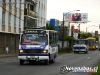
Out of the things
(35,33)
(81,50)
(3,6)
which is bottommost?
(81,50)

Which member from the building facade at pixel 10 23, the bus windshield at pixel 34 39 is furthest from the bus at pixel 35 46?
the building facade at pixel 10 23

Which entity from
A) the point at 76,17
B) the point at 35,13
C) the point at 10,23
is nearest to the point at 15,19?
the point at 10,23

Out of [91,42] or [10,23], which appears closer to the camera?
[10,23]

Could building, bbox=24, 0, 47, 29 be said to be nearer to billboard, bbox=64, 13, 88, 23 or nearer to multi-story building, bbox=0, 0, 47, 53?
multi-story building, bbox=0, 0, 47, 53

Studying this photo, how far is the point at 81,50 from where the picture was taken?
61500 mm

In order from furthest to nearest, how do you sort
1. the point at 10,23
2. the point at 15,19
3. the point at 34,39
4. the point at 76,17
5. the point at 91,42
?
the point at 76,17, the point at 91,42, the point at 15,19, the point at 10,23, the point at 34,39

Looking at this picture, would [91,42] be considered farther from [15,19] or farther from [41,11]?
[15,19]

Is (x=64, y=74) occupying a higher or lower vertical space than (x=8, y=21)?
lower

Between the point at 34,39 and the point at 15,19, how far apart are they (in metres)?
32.6

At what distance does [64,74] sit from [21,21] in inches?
1707

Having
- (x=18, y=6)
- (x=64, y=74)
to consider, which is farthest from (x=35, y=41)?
(x=18, y=6)

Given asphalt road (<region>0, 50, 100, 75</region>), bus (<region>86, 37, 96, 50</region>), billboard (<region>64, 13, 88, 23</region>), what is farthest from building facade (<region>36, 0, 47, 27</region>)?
asphalt road (<region>0, 50, 100, 75</region>)

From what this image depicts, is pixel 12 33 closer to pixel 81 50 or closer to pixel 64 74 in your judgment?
pixel 81 50

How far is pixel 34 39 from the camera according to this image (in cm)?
2552
